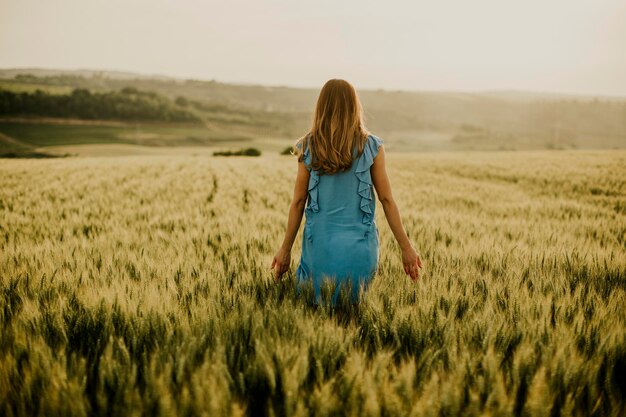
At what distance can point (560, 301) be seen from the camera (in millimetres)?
2203

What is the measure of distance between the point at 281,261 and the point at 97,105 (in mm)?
98062

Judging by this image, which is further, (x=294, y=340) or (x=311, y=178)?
(x=311, y=178)

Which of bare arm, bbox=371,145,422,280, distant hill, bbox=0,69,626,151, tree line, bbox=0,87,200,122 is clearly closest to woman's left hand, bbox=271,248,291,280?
bare arm, bbox=371,145,422,280

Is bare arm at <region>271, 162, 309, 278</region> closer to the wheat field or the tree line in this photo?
the wheat field

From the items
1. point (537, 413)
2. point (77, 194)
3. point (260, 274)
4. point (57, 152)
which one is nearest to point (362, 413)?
point (537, 413)

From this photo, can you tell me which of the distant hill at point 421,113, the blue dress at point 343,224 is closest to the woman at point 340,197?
the blue dress at point 343,224

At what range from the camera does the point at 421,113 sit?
10656cm

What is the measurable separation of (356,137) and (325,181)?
0.36 meters

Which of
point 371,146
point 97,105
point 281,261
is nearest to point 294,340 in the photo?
point 281,261

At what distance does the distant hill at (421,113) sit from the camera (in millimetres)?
87250

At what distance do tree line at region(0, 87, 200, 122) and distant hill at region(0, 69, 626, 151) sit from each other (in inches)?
162

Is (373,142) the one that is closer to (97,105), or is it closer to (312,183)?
(312,183)

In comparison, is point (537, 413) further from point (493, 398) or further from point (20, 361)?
point (20, 361)

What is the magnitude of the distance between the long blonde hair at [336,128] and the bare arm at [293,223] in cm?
16
